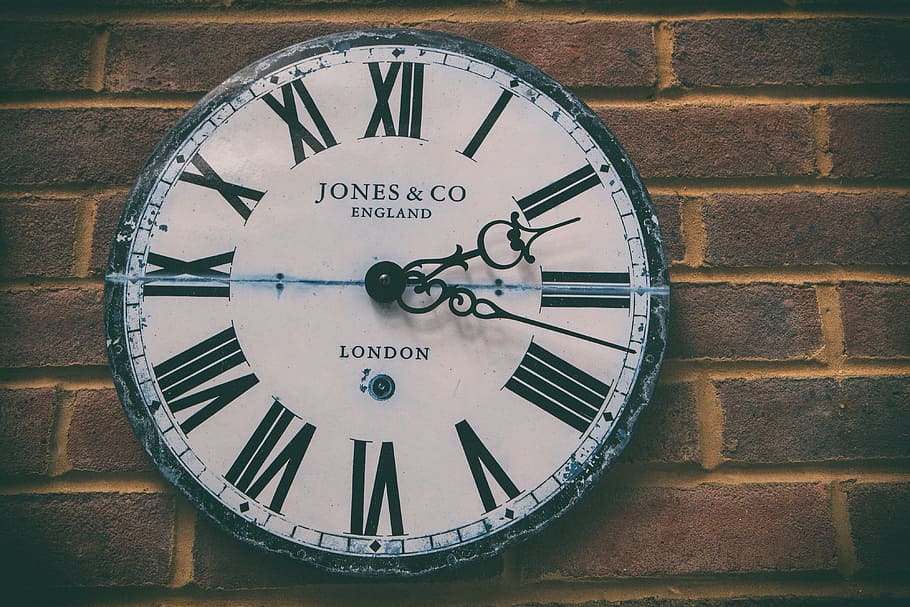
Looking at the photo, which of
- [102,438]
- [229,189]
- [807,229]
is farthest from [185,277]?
[807,229]

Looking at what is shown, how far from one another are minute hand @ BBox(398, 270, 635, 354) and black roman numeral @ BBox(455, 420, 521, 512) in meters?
0.12

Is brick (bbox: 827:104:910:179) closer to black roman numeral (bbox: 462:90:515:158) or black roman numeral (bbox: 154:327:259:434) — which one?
black roman numeral (bbox: 462:90:515:158)

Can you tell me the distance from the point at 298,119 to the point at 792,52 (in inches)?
24.8

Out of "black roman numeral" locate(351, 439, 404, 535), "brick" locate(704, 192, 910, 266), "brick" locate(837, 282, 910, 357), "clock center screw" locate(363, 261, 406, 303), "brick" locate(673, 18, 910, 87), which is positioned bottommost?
"black roman numeral" locate(351, 439, 404, 535)

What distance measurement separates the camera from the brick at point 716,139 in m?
0.81

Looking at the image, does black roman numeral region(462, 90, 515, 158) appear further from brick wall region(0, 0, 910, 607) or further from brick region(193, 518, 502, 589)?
brick region(193, 518, 502, 589)

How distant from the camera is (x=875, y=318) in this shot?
0.78 meters

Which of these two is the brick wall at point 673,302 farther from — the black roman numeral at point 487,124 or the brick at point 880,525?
the black roman numeral at point 487,124

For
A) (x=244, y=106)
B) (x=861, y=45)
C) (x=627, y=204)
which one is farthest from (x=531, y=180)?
(x=861, y=45)

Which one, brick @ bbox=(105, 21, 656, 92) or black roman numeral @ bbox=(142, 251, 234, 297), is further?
brick @ bbox=(105, 21, 656, 92)

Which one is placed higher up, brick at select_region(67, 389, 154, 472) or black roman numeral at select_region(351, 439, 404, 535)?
brick at select_region(67, 389, 154, 472)

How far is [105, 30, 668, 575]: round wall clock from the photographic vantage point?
694 millimetres

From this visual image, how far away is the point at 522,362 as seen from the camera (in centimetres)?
72

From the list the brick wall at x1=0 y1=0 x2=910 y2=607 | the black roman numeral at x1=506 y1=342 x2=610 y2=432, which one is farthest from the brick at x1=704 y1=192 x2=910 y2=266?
the black roman numeral at x1=506 y1=342 x2=610 y2=432
